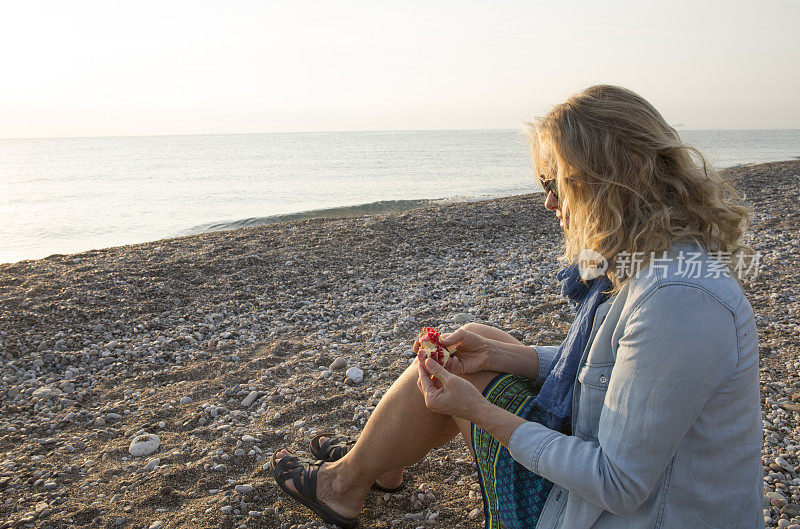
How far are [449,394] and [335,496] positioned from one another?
1.05 m

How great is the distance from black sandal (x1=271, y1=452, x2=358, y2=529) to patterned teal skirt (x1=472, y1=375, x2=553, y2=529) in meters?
0.85

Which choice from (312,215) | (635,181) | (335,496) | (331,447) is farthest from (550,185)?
(312,215)

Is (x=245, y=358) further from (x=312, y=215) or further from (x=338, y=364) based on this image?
(x=312, y=215)

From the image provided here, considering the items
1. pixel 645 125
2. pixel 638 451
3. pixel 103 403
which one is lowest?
pixel 103 403

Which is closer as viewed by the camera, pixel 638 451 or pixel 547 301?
pixel 638 451

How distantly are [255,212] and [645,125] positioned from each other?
15.2m

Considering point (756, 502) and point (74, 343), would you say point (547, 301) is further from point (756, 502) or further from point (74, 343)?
point (74, 343)

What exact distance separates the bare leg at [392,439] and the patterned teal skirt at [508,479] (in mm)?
131

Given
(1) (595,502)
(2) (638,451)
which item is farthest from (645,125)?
(1) (595,502)

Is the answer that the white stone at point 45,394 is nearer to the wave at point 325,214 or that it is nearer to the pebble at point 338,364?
the pebble at point 338,364

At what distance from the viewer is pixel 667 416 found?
1.53 m

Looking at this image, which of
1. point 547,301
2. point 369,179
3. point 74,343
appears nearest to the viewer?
point 74,343

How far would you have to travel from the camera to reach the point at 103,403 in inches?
167

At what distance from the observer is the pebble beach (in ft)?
9.98
